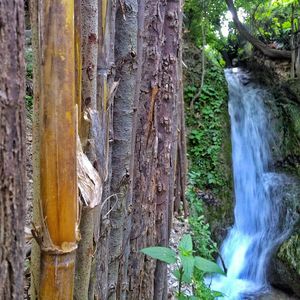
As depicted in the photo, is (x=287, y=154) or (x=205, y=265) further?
(x=287, y=154)

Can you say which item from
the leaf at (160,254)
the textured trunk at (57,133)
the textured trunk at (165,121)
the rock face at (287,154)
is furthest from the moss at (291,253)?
the textured trunk at (57,133)

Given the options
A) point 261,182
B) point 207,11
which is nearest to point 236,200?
point 261,182

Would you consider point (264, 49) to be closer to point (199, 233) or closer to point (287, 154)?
point (287, 154)

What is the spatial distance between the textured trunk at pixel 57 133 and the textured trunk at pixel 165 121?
4.89 feet

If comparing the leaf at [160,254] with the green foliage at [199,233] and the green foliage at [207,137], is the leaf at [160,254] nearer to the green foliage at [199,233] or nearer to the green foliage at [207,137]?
the green foliage at [199,233]

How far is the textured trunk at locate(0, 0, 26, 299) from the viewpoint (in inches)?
27.7

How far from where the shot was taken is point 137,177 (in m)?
2.31

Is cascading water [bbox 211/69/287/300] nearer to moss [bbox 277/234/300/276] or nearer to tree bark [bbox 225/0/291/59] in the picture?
moss [bbox 277/234/300/276]

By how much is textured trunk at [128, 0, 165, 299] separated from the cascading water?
3.40m

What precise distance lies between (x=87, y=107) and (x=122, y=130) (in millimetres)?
532

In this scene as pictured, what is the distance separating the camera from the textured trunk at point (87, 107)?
1319 mm

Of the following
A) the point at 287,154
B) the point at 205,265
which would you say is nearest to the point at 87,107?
the point at 205,265

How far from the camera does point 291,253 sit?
5.83m

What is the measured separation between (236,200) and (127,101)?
20.0 feet
